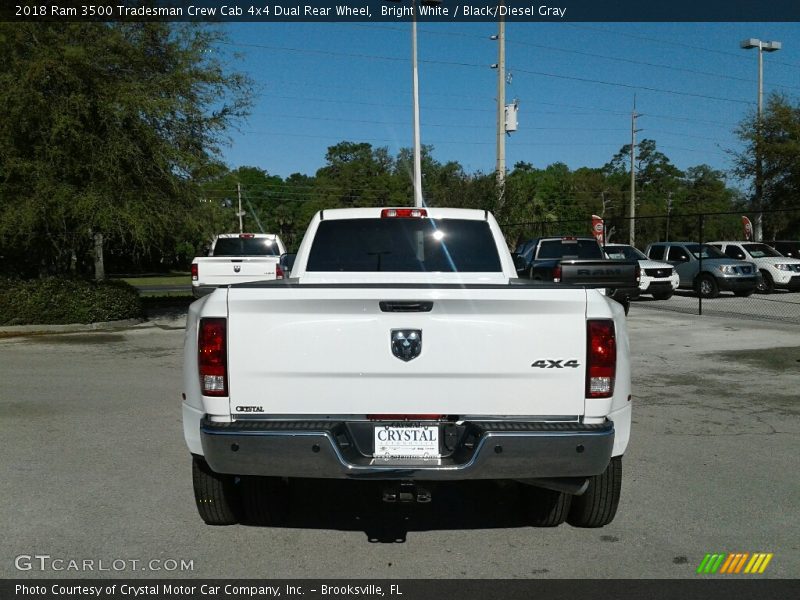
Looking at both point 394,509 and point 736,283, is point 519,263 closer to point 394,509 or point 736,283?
point 394,509

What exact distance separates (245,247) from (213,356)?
17585 millimetres

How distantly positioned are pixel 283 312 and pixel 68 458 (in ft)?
10.9

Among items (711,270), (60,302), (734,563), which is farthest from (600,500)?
(711,270)

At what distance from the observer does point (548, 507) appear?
15.3ft

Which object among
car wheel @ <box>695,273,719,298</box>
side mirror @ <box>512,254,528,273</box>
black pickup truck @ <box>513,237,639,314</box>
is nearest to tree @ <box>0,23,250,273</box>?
black pickup truck @ <box>513,237,639,314</box>

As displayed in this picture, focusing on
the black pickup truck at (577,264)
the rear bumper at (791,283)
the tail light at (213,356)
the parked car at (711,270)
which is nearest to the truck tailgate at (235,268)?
the black pickup truck at (577,264)

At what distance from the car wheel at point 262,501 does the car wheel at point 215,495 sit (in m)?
0.06

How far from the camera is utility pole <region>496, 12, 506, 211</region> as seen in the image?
2861 cm

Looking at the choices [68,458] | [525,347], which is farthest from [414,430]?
[68,458]

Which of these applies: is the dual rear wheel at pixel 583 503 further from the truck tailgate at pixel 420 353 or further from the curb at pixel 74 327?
the curb at pixel 74 327

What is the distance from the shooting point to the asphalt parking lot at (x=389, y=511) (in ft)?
13.6

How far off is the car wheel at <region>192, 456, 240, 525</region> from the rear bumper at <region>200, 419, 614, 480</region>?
1.96ft

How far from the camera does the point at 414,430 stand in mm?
3891
